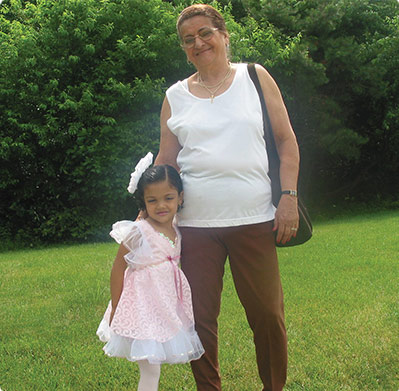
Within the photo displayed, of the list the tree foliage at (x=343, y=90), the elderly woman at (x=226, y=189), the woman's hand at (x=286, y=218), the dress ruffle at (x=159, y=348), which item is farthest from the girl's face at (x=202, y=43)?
the tree foliage at (x=343, y=90)

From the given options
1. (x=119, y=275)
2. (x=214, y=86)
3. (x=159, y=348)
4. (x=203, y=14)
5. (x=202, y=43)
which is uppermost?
(x=203, y=14)

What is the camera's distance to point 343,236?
8.14m

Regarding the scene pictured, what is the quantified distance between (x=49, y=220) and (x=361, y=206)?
28.6ft

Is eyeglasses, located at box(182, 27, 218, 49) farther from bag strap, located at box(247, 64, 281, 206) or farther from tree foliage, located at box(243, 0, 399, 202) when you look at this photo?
tree foliage, located at box(243, 0, 399, 202)

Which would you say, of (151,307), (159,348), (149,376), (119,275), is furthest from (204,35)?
(149,376)

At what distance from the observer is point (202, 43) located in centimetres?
239

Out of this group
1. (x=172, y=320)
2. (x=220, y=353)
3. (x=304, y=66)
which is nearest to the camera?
(x=172, y=320)

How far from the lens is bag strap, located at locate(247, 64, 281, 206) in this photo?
7.90 ft

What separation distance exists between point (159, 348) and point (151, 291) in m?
0.26

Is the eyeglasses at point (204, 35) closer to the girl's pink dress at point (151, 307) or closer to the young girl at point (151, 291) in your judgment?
the young girl at point (151, 291)

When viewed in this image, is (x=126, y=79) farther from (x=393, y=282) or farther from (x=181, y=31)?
(x=181, y=31)

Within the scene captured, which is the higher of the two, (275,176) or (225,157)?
(225,157)

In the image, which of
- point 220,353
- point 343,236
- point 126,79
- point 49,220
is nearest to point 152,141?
point 126,79

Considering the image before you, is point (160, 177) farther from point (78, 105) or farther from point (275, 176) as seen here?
point (78, 105)
